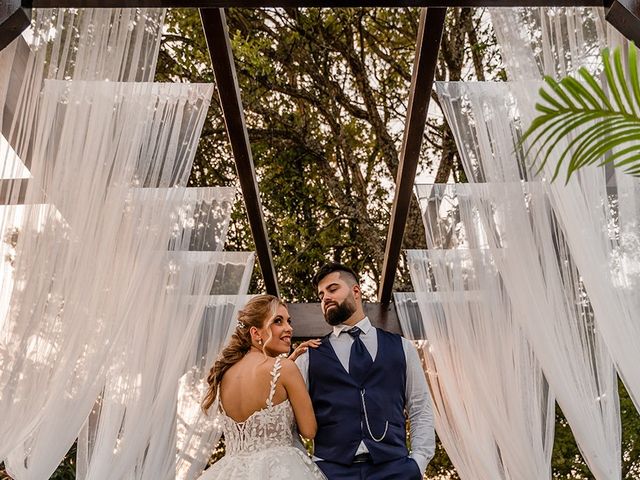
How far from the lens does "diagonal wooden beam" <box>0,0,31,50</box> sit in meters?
2.26

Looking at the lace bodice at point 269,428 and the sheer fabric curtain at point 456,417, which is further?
the sheer fabric curtain at point 456,417

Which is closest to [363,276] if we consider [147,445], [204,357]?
[204,357]

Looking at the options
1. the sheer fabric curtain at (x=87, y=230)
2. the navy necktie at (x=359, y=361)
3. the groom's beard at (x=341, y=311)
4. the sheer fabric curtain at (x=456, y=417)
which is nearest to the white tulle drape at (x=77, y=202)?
the sheer fabric curtain at (x=87, y=230)

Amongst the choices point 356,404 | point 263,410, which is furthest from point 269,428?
point 356,404

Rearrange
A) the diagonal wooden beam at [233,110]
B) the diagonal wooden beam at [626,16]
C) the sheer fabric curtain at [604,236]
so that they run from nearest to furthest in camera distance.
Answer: the diagonal wooden beam at [626,16]
the sheer fabric curtain at [604,236]
the diagonal wooden beam at [233,110]

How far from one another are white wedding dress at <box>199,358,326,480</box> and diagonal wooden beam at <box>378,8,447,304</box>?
4.10 ft

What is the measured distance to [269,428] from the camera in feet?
9.53

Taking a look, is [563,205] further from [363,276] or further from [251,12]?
[363,276]

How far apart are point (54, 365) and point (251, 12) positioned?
4.48 meters

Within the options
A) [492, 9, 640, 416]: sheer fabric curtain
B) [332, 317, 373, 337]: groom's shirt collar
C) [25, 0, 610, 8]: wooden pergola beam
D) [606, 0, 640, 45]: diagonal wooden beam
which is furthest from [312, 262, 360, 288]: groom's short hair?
[606, 0, 640, 45]: diagonal wooden beam

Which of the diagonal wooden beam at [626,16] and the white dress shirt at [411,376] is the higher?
the diagonal wooden beam at [626,16]

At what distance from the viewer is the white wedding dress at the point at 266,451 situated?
276cm

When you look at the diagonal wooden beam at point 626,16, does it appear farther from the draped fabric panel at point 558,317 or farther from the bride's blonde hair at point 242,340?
the bride's blonde hair at point 242,340

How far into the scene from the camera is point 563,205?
256 cm
